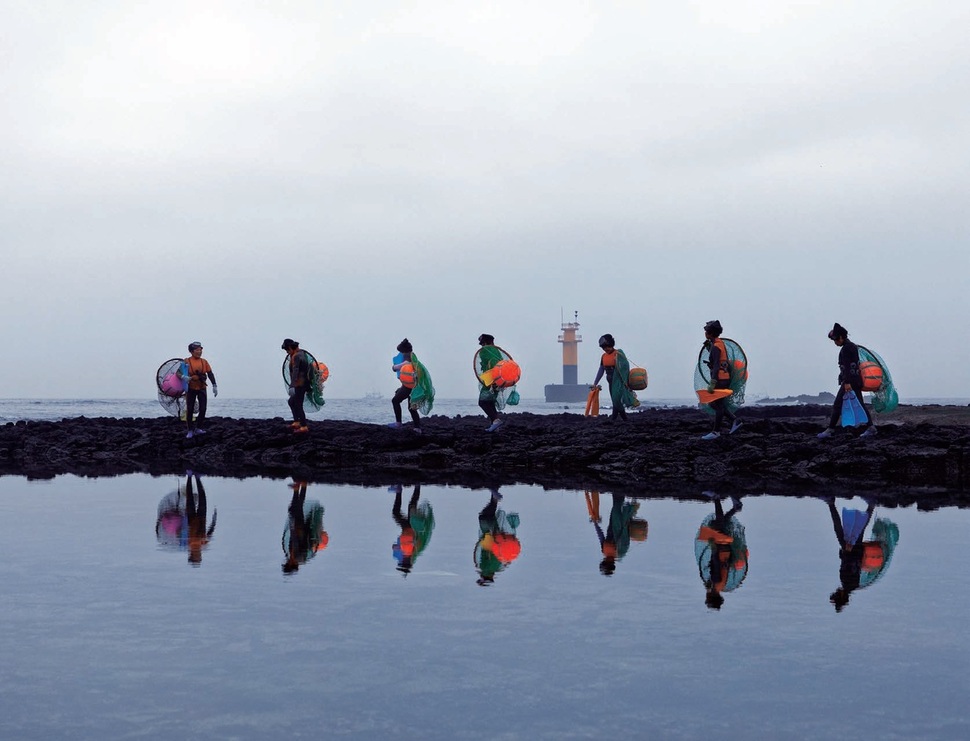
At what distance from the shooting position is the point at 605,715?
14.6 ft

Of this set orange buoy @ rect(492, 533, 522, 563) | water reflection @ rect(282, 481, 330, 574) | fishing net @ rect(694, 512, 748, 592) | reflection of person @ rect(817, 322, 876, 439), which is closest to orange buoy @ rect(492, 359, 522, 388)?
reflection of person @ rect(817, 322, 876, 439)

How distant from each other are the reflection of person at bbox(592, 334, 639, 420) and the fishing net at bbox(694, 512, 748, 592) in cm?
1186

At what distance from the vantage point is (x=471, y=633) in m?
5.91

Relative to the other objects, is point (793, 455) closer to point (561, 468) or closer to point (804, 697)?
point (561, 468)

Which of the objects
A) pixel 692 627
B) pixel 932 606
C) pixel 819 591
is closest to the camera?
pixel 692 627

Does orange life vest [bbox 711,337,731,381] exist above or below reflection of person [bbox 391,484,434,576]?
above

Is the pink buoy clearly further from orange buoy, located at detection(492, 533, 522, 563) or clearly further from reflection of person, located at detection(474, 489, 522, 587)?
orange buoy, located at detection(492, 533, 522, 563)

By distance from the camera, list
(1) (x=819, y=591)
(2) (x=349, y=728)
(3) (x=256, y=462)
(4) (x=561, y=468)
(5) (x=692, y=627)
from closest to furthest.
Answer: (2) (x=349, y=728)
(5) (x=692, y=627)
(1) (x=819, y=591)
(4) (x=561, y=468)
(3) (x=256, y=462)

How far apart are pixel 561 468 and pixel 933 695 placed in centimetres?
1350

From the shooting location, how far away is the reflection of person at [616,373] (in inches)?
894

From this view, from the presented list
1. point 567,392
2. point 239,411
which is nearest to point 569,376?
point 567,392

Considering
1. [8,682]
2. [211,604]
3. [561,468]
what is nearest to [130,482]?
[561,468]

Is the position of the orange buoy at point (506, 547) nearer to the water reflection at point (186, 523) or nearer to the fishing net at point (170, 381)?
the water reflection at point (186, 523)

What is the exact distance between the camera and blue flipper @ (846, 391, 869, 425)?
710 inches
